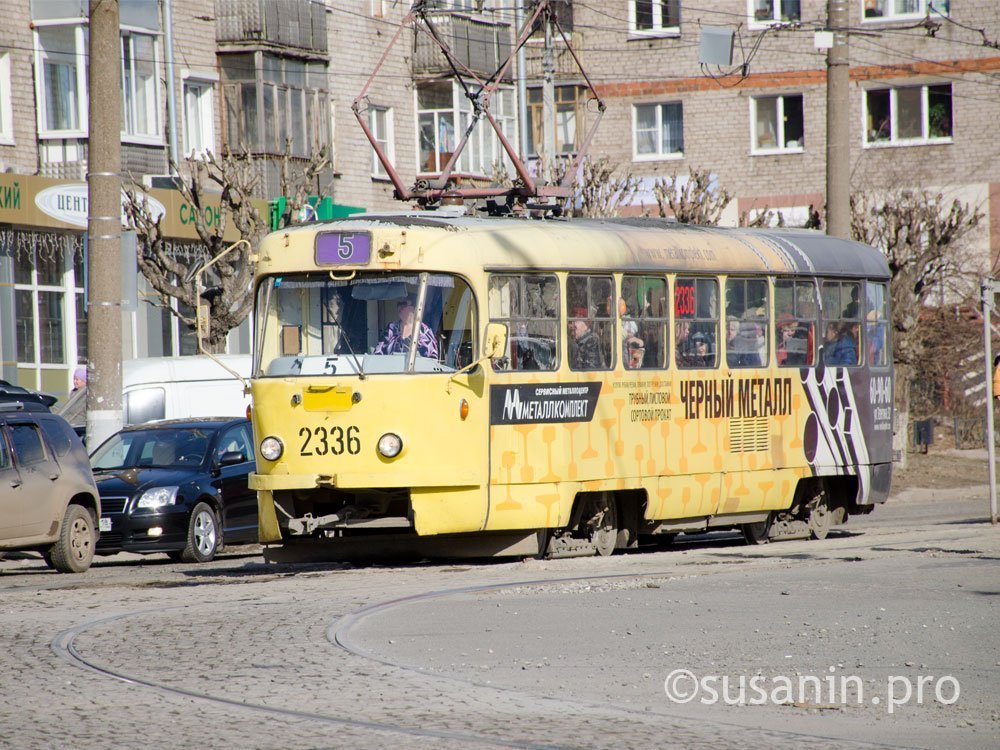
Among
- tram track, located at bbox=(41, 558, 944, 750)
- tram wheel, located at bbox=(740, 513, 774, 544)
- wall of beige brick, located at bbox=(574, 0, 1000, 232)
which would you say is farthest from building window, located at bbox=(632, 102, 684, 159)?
tram track, located at bbox=(41, 558, 944, 750)

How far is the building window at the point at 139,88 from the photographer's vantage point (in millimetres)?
32844

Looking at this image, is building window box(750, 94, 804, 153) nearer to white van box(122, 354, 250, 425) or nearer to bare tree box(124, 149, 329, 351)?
bare tree box(124, 149, 329, 351)

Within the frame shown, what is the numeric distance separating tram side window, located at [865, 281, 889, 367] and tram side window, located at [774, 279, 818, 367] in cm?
114

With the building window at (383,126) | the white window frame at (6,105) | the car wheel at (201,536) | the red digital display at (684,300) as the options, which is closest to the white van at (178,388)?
the car wheel at (201,536)

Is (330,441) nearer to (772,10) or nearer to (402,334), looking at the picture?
(402,334)

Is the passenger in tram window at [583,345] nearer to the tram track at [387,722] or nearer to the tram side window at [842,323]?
the tram side window at [842,323]

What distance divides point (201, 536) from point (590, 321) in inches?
212

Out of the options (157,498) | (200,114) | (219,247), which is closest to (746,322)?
(157,498)

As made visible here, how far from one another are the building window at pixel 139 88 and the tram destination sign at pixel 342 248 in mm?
18591

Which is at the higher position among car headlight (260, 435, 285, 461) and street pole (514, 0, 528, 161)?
street pole (514, 0, 528, 161)

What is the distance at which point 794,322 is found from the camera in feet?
59.8

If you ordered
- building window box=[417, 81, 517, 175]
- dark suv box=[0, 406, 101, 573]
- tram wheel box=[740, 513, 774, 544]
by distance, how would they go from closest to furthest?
dark suv box=[0, 406, 101, 573] → tram wheel box=[740, 513, 774, 544] → building window box=[417, 81, 517, 175]

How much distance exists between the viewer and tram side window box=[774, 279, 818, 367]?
709 inches

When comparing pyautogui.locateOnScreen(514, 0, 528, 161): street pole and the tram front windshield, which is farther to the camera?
pyautogui.locateOnScreen(514, 0, 528, 161): street pole
